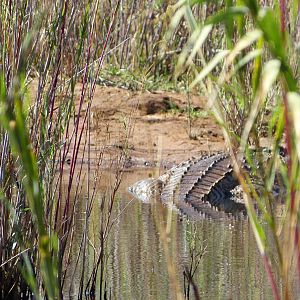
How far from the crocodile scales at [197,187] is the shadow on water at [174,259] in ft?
3.86

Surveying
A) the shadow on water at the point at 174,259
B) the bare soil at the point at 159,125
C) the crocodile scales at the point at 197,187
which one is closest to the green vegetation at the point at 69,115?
the shadow on water at the point at 174,259

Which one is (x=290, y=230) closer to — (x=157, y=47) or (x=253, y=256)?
(x=253, y=256)

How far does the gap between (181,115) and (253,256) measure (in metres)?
5.20

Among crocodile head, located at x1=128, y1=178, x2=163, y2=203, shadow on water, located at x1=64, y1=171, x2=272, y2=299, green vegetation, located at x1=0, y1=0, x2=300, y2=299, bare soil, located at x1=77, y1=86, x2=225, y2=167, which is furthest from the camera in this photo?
Result: bare soil, located at x1=77, y1=86, x2=225, y2=167

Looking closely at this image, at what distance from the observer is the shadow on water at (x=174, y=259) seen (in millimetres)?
4668

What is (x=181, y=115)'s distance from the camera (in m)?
10.5

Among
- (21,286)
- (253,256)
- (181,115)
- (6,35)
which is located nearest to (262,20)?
(6,35)

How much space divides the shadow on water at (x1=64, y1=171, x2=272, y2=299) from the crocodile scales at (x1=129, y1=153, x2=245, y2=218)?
118 cm

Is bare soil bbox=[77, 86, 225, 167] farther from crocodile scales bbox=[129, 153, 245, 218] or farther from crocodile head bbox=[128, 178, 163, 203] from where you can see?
crocodile head bbox=[128, 178, 163, 203]

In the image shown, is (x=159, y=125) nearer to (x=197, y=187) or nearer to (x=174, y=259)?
(x=197, y=187)

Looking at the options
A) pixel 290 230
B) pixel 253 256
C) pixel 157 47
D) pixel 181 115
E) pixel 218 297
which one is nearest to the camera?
pixel 290 230

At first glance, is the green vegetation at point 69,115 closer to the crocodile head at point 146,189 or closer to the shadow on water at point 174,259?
the shadow on water at point 174,259

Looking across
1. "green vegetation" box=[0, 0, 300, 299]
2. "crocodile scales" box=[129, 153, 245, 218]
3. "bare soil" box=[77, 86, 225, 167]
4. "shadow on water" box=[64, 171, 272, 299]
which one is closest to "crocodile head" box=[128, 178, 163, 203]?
"crocodile scales" box=[129, 153, 245, 218]

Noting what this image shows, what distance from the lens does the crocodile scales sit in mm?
8123
